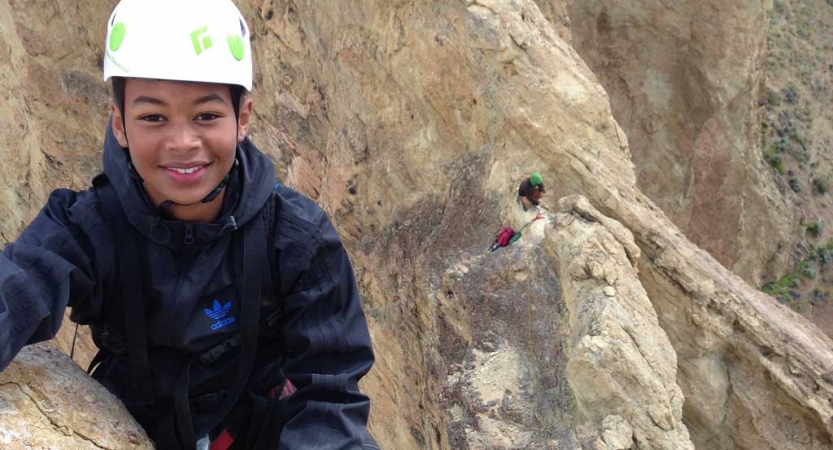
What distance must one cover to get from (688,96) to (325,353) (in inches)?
684

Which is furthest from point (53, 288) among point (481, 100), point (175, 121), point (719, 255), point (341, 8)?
point (719, 255)

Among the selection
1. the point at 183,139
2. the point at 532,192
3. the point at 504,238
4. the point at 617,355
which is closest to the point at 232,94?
the point at 183,139

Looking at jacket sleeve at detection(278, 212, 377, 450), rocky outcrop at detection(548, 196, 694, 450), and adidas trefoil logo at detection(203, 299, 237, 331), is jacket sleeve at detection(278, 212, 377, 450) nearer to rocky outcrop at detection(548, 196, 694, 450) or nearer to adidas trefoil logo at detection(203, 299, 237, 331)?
adidas trefoil logo at detection(203, 299, 237, 331)

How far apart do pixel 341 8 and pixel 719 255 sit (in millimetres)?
12507

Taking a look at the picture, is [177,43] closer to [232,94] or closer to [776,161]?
[232,94]

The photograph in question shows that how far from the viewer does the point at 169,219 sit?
7.66 ft

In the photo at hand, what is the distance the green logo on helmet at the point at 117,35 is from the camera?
221 cm

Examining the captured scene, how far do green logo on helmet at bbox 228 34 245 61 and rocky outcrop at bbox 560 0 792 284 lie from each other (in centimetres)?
1580

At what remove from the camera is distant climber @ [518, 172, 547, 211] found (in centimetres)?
675

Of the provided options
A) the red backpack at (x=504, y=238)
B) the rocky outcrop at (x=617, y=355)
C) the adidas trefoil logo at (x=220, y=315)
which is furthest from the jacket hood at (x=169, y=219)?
the red backpack at (x=504, y=238)

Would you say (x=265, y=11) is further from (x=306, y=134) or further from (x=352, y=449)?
(x=352, y=449)

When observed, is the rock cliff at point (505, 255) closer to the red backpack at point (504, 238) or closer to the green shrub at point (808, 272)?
the red backpack at point (504, 238)

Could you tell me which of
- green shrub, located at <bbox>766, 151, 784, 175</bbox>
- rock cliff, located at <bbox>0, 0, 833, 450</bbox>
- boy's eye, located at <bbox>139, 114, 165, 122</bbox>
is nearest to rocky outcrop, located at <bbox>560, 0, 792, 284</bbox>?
green shrub, located at <bbox>766, 151, 784, 175</bbox>

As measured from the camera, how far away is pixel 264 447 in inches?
98.7
